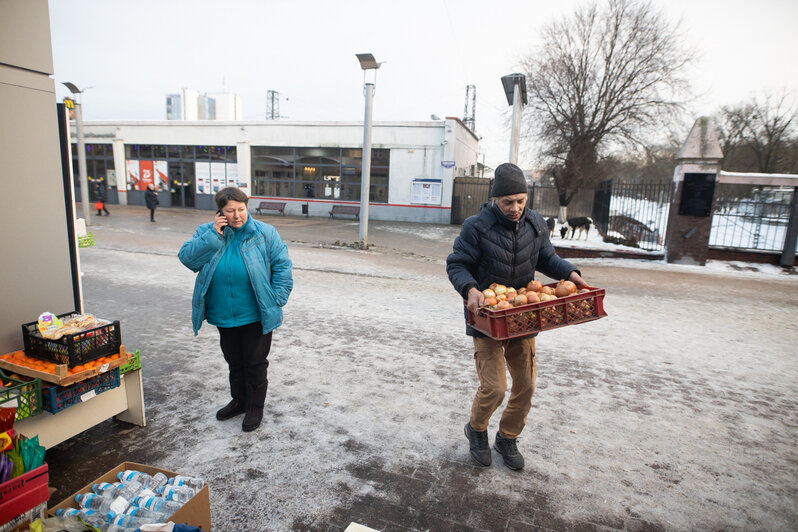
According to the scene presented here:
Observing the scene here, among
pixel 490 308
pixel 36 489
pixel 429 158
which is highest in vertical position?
pixel 429 158

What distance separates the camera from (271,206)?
25.1 m

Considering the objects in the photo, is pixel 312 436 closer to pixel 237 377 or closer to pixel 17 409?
pixel 237 377

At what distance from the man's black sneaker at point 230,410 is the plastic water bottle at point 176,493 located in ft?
4.17

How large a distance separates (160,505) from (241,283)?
1.56 m

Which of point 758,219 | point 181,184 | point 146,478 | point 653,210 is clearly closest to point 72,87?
point 181,184

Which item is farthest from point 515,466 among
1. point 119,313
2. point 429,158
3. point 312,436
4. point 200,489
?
point 429,158

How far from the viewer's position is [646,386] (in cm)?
478

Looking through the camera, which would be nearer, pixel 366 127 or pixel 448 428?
pixel 448 428

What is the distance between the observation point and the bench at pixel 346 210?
2372 centimetres

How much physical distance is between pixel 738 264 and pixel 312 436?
14.3 meters

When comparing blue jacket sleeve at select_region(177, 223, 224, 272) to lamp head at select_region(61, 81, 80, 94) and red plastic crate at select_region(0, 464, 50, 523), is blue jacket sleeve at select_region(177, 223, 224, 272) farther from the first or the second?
lamp head at select_region(61, 81, 80, 94)

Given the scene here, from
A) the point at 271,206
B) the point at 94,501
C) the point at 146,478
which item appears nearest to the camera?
the point at 94,501

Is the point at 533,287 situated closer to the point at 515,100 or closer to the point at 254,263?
the point at 254,263

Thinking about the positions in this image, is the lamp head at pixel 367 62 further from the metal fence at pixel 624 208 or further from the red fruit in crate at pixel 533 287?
the red fruit in crate at pixel 533 287
